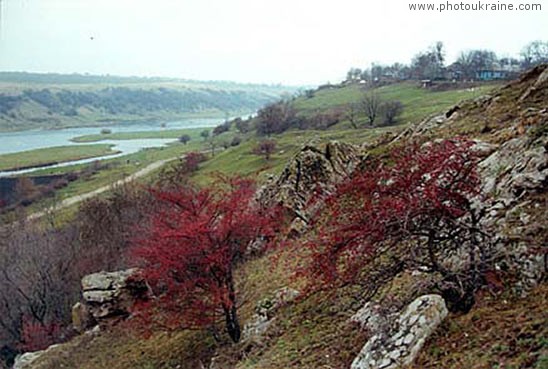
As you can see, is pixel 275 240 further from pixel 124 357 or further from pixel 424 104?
pixel 424 104

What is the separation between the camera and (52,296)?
114 ft

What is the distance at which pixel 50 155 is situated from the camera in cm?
12031

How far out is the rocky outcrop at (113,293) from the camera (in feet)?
79.7

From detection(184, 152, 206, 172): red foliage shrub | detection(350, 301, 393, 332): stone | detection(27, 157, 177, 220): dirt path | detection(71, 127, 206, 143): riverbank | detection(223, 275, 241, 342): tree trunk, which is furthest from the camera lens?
detection(71, 127, 206, 143): riverbank

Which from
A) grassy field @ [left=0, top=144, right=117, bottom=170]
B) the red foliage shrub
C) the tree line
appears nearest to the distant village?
the tree line

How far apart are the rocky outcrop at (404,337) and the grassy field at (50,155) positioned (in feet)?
355

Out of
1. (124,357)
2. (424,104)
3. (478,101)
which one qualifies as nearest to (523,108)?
(478,101)

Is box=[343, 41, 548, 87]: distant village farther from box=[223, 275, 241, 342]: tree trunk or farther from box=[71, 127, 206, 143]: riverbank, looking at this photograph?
box=[223, 275, 241, 342]: tree trunk

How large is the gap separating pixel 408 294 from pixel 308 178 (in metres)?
13.8

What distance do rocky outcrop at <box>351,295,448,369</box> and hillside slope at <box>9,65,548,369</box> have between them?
0.11 m

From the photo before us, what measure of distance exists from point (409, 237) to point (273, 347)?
5.79 m

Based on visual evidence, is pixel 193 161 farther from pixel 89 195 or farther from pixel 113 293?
pixel 113 293

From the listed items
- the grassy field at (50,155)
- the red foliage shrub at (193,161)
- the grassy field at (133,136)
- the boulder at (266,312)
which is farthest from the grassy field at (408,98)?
the grassy field at (50,155)

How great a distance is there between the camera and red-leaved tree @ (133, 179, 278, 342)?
622 inches
